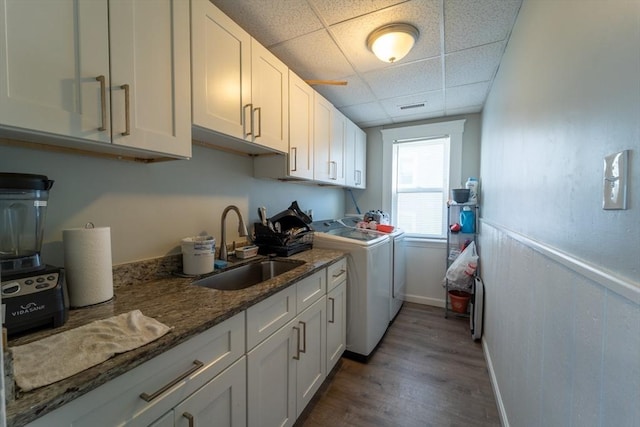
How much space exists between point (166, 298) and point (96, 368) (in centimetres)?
45

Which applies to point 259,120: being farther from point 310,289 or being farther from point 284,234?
point 310,289

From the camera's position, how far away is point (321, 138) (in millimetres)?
2268

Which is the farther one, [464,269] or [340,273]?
[464,269]

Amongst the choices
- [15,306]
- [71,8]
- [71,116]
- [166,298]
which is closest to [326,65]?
[71,8]

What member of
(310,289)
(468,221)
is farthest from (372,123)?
(310,289)

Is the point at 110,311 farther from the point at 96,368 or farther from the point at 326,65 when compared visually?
the point at 326,65

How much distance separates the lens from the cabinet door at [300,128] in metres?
1.84

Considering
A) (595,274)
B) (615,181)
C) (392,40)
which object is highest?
(392,40)

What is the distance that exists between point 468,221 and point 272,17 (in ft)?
8.59

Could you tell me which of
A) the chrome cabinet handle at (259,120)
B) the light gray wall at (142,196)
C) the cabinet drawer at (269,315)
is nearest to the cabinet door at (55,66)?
the light gray wall at (142,196)

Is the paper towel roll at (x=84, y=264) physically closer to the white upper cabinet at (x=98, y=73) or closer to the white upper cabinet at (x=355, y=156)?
the white upper cabinet at (x=98, y=73)

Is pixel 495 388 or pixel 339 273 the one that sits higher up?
pixel 339 273

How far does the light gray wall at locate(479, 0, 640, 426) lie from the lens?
53 centimetres

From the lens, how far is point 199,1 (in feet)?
3.82
